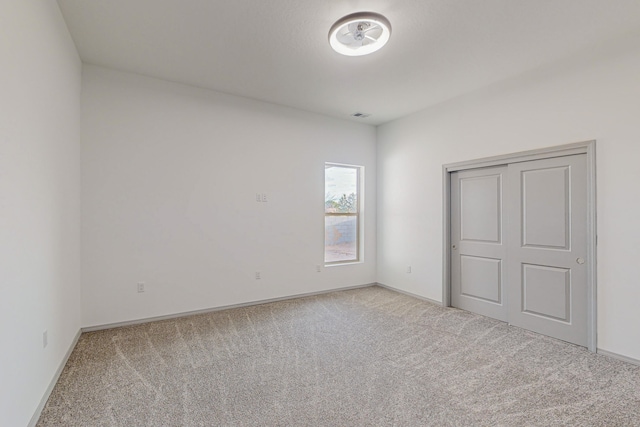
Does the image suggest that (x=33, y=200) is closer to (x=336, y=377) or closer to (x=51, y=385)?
(x=51, y=385)

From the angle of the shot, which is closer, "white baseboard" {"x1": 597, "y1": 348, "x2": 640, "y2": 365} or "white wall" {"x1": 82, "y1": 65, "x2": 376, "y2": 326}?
"white baseboard" {"x1": 597, "y1": 348, "x2": 640, "y2": 365}

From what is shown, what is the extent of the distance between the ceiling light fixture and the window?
2.45m

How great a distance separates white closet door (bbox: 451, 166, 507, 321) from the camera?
3.83m

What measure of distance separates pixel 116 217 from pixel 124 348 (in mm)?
1420

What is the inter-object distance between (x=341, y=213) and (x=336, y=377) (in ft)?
10.2

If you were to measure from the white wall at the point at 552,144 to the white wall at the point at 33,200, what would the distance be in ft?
14.1

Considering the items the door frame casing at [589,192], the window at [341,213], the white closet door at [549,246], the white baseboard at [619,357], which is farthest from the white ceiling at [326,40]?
the white baseboard at [619,357]

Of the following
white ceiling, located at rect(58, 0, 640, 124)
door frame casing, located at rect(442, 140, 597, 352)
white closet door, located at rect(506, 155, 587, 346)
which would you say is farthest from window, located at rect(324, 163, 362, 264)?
white closet door, located at rect(506, 155, 587, 346)

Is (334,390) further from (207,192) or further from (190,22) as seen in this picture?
(190,22)

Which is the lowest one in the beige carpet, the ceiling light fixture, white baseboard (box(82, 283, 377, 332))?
the beige carpet

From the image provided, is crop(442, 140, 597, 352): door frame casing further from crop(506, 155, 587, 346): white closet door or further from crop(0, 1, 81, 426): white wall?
crop(0, 1, 81, 426): white wall

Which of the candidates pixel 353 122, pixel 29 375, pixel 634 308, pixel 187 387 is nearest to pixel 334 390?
pixel 187 387

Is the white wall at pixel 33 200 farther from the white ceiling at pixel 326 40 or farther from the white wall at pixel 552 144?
the white wall at pixel 552 144

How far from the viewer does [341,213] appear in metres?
5.27
